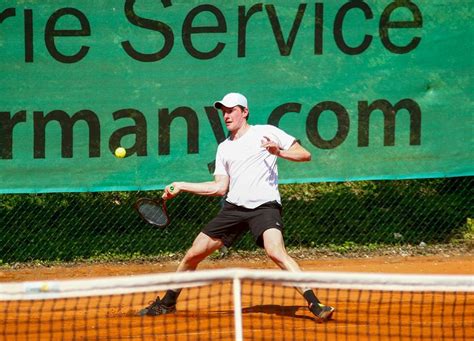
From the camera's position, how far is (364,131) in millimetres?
8242

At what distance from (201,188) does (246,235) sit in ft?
8.11

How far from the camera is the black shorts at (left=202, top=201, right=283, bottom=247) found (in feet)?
20.1

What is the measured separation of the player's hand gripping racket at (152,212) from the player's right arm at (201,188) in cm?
54

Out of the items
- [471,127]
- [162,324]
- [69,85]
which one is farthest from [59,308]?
[471,127]

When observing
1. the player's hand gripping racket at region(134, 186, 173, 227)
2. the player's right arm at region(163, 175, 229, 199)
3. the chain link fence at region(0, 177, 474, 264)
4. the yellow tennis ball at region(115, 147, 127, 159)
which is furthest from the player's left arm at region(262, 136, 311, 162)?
the chain link fence at region(0, 177, 474, 264)

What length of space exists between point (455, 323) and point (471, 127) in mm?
2660

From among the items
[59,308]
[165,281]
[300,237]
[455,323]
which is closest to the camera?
[165,281]

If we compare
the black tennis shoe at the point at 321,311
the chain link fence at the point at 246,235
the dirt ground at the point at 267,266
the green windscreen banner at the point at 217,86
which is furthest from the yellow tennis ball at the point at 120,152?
the black tennis shoe at the point at 321,311

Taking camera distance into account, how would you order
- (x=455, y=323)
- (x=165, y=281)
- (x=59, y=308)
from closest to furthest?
1. (x=165, y=281)
2. (x=455, y=323)
3. (x=59, y=308)

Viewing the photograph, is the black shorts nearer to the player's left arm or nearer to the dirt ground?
the player's left arm

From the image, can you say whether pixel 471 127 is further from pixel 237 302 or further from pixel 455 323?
pixel 237 302

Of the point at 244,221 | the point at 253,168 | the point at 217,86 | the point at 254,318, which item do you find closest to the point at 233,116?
the point at 253,168

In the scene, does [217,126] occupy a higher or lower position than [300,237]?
higher

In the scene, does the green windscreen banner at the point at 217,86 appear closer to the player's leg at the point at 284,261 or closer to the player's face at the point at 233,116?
the player's face at the point at 233,116
